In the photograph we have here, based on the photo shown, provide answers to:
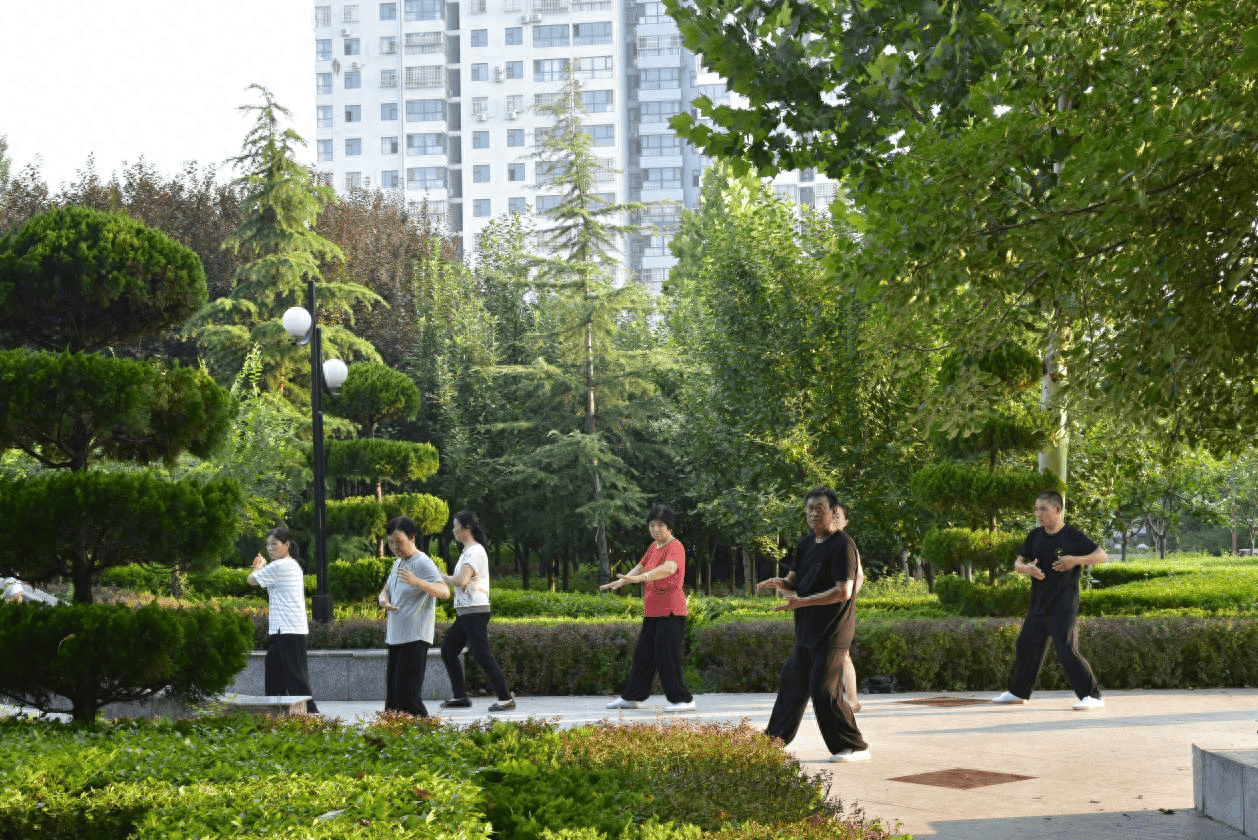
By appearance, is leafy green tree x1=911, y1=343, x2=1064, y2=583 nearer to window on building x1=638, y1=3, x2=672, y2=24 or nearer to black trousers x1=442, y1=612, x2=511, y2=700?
black trousers x1=442, y1=612, x2=511, y2=700

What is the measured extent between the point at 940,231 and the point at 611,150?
87465 millimetres

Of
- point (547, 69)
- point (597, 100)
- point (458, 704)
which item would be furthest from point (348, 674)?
point (547, 69)

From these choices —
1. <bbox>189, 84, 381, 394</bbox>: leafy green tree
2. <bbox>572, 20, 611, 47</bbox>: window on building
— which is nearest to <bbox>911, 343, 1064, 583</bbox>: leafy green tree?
<bbox>189, 84, 381, 394</bbox>: leafy green tree

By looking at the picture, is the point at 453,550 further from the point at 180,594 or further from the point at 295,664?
the point at 295,664

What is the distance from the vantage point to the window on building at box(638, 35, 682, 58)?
96875 millimetres

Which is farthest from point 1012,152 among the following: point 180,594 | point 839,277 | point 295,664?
point 180,594

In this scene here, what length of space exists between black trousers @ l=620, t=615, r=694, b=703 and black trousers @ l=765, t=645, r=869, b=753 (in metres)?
3.38

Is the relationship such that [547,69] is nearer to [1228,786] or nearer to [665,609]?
[665,609]

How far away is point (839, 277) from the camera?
25.0ft

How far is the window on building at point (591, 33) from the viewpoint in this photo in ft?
305

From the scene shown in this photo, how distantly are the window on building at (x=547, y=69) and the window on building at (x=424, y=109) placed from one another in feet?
24.0

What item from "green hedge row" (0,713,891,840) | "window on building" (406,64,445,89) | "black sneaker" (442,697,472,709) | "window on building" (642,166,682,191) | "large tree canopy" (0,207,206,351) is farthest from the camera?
"window on building" (406,64,445,89)

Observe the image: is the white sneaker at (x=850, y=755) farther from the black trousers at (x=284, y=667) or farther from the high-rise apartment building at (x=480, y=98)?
the high-rise apartment building at (x=480, y=98)

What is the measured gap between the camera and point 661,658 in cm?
1257
